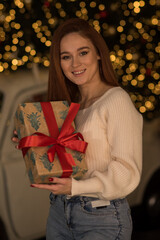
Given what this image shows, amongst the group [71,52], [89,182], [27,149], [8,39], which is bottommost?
[89,182]

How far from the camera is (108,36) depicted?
3.21 m

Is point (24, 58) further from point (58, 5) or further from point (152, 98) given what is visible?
point (152, 98)

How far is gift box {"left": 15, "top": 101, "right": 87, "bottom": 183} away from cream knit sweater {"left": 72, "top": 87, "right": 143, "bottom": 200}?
7cm

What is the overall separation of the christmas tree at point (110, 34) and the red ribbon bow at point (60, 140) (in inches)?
53.0

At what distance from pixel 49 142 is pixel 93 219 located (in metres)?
0.38

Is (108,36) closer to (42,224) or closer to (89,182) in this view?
(42,224)

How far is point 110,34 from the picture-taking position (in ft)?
10.6

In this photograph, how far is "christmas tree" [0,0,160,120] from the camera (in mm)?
2799

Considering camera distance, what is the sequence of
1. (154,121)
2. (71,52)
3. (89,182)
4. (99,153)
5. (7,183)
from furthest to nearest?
(154,121) < (7,183) < (71,52) < (99,153) < (89,182)

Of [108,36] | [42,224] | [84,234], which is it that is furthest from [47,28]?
[84,234]

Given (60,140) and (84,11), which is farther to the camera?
(84,11)

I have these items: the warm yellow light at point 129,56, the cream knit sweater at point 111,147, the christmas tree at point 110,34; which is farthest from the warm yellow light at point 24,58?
the cream knit sweater at point 111,147

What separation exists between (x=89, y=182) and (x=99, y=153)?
0.17m

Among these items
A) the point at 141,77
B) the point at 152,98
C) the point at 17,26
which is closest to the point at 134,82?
the point at 141,77
